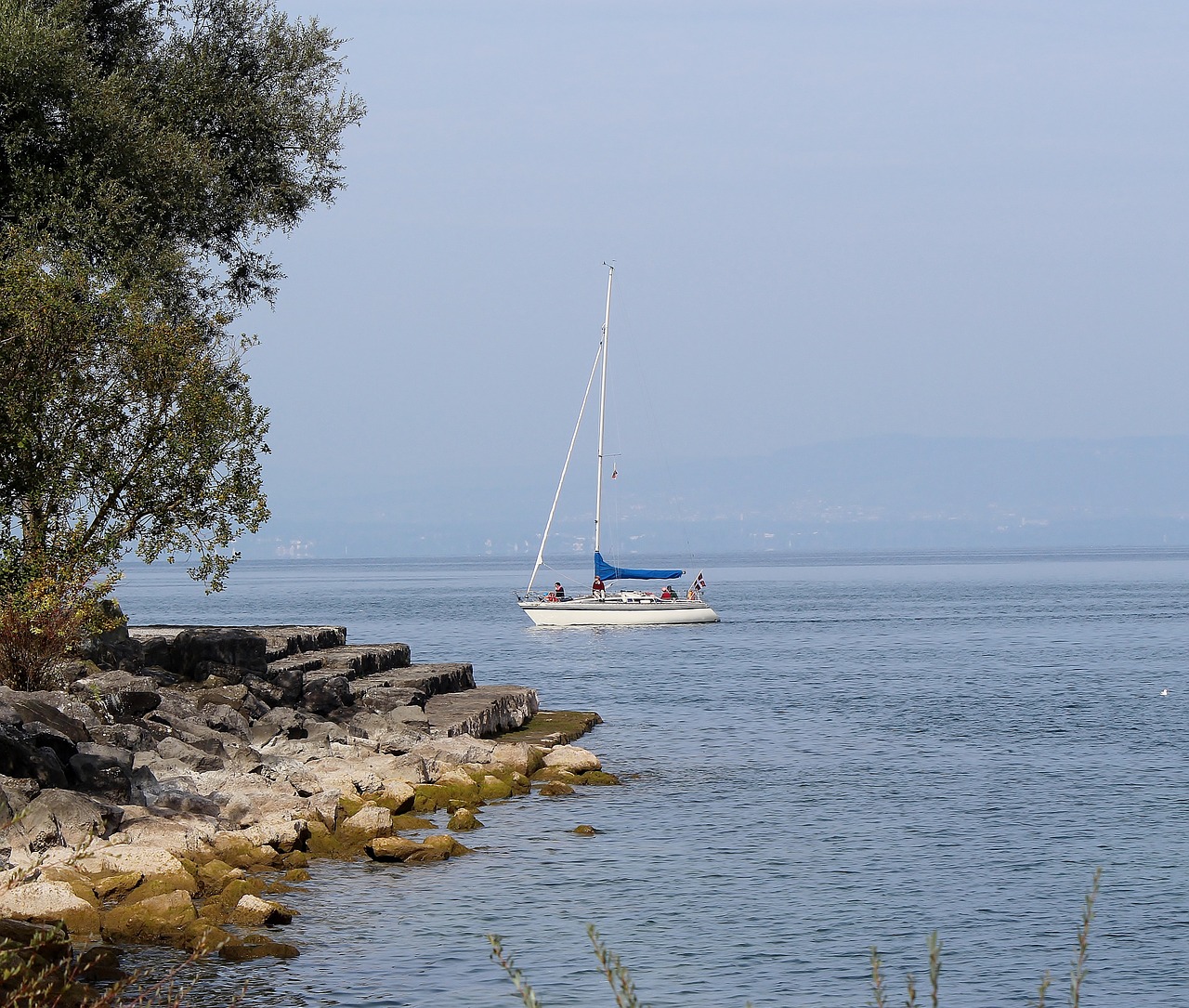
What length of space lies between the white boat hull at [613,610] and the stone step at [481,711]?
3870cm

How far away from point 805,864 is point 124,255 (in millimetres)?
15211

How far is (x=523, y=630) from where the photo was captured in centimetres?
7856

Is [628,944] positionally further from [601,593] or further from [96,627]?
[601,593]

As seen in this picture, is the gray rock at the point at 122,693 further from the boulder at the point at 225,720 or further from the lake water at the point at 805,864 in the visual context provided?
the lake water at the point at 805,864

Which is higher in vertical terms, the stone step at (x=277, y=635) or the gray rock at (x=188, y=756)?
the stone step at (x=277, y=635)

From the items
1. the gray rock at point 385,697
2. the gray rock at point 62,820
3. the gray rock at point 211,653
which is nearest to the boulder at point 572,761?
the gray rock at point 385,697

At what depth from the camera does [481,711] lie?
29562mm

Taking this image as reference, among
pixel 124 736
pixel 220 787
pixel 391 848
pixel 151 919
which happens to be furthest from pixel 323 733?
pixel 151 919

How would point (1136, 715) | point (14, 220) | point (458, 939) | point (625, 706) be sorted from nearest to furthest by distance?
1. point (458, 939)
2. point (14, 220)
3. point (1136, 715)
4. point (625, 706)

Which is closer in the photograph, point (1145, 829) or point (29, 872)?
point (29, 872)

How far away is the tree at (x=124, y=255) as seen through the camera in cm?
2380

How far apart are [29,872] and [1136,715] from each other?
29.4 meters

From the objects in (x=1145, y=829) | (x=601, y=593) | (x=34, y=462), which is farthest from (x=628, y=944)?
(x=601, y=593)

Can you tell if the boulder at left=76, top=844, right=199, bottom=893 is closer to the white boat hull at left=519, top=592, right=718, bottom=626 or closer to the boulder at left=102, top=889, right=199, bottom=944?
the boulder at left=102, top=889, right=199, bottom=944
